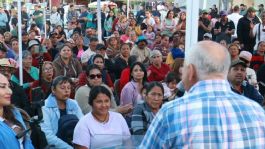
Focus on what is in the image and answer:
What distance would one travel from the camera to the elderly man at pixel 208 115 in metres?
2.11

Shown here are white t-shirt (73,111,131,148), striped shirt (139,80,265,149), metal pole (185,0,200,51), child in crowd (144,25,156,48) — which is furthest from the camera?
child in crowd (144,25,156,48)

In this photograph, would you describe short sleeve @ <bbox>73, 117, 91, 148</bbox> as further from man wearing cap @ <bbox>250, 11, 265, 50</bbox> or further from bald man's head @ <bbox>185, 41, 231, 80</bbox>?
man wearing cap @ <bbox>250, 11, 265, 50</bbox>

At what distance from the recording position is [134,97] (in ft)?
21.6

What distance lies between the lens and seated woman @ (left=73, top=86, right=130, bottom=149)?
4.29 metres

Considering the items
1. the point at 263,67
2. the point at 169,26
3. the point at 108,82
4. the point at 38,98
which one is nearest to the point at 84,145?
the point at 38,98

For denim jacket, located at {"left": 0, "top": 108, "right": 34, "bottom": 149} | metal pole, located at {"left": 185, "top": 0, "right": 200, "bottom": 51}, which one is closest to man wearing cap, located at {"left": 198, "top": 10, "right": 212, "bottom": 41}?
metal pole, located at {"left": 185, "top": 0, "right": 200, "bottom": 51}

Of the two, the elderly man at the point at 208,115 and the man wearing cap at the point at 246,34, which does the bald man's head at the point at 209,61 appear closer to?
the elderly man at the point at 208,115

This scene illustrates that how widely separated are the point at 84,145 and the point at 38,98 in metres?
2.13

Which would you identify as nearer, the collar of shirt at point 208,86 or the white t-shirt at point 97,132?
the collar of shirt at point 208,86

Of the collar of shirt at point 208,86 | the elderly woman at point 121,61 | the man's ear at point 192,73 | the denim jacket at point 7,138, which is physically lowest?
the elderly woman at point 121,61

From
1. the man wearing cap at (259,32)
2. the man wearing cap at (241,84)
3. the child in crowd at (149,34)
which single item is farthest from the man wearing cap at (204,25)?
the man wearing cap at (241,84)

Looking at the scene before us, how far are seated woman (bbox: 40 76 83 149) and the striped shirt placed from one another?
110 inches

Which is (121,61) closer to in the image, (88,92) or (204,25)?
(88,92)

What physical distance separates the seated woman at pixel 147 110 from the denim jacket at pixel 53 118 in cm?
68
